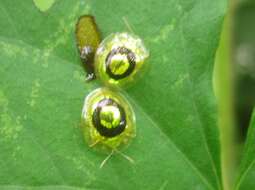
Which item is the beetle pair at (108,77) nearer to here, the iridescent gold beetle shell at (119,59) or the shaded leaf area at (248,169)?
the iridescent gold beetle shell at (119,59)

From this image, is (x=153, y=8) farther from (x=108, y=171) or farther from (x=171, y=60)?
(x=108, y=171)

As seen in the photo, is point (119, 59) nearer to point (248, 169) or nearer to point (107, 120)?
point (107, 120)

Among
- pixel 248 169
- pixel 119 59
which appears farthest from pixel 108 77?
pixel 248 169

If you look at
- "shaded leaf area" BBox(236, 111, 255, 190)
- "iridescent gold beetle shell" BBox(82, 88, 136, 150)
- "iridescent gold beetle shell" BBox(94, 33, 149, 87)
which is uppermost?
"iridescent gold beetle shell" BBox(94, 33, 149, 87)

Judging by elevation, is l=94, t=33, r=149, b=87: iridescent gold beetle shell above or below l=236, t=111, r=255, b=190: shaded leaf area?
above

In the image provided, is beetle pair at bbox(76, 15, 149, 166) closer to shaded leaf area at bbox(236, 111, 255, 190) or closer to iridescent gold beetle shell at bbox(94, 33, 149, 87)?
iridescent gold beetle shell at bbox(94, 33, 149, 87)

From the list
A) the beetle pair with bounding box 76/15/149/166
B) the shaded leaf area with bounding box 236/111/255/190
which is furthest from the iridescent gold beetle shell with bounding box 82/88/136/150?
the shaded leaf area with bounding box 236/111/255/190

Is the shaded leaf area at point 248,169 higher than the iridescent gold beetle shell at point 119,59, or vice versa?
the iridescent gold beetle shell at point 119,59

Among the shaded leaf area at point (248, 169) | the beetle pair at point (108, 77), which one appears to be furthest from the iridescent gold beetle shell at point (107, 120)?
the shaded leaf area at point (248, 169)
